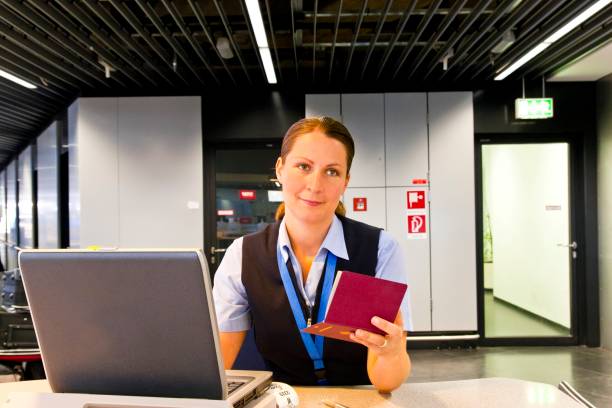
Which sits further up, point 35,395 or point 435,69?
point 435,69

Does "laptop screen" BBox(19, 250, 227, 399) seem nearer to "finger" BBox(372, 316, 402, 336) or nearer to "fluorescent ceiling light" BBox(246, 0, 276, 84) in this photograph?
"finger" BBox(372, 316, 402, 336)

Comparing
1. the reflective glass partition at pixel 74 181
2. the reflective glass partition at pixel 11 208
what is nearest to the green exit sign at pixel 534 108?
the reflective glass partition at pixel 74 181

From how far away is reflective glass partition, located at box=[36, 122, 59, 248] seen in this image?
7.70 metres

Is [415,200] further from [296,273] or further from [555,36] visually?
[296,273]

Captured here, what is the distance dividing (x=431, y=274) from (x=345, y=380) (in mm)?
4599

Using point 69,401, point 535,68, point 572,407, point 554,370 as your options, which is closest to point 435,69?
point 535,68

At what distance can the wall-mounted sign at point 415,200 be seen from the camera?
234 inches

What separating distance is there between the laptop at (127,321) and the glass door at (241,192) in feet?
17.7

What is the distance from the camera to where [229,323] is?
5.19 feet

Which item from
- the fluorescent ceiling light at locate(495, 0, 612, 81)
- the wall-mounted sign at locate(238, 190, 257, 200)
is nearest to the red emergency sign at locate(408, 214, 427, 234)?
the fluorescent ceiling light at locate(495, 0, 612, 81)

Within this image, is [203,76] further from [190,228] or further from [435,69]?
[435,69]

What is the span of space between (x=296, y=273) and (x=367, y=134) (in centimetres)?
467

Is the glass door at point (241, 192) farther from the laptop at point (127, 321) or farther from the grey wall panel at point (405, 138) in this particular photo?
the laptop at point (127, 321)

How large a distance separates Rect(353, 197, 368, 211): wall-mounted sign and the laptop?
509cm
